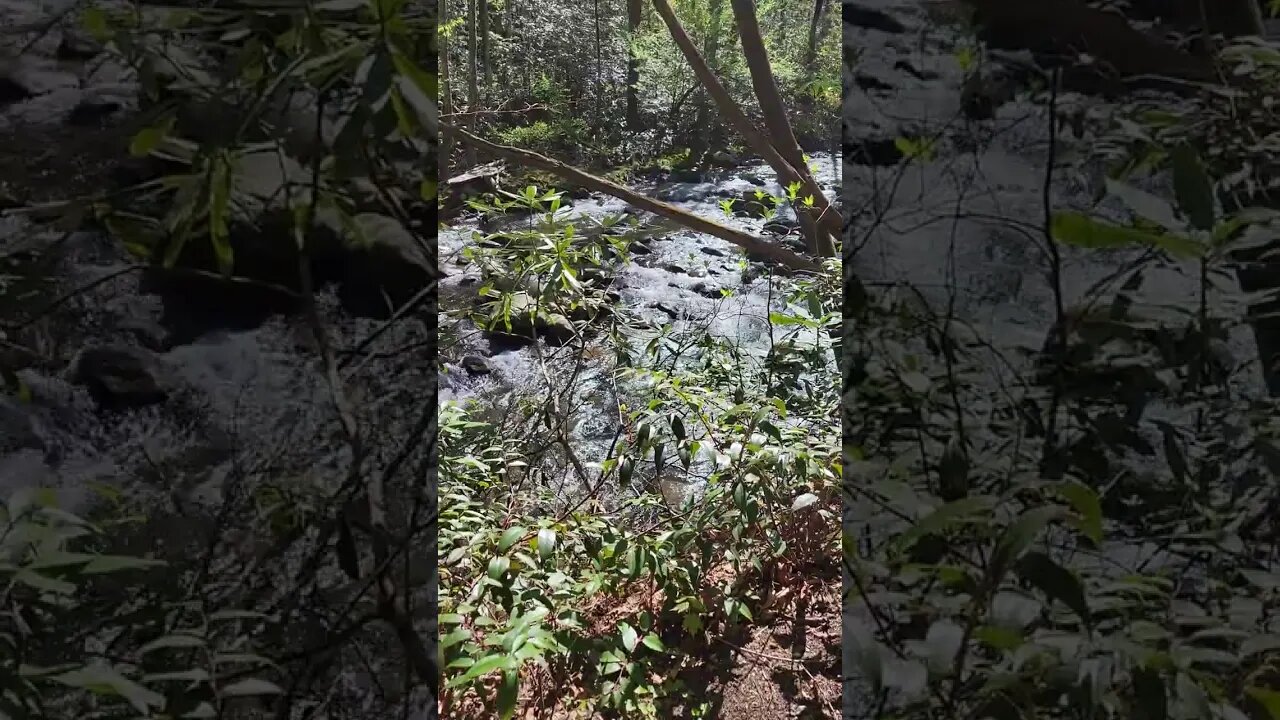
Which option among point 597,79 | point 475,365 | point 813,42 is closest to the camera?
point 475,365

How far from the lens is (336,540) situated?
608mm

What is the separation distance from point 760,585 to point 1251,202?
1.21 metres

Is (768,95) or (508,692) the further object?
(768,95)

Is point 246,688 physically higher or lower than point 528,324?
higher

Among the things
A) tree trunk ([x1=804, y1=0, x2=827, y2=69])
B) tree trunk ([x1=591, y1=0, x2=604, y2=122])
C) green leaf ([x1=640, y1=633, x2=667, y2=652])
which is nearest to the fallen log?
green leaf ([x1=640, y1=633, x2=667, y2=652])

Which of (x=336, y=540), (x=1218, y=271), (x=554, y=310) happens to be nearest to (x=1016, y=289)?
(x=1218, y=271)

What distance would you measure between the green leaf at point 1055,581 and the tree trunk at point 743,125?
1.40 m

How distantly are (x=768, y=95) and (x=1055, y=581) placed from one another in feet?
5.39

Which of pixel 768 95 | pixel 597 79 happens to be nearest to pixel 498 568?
pixel 768 95

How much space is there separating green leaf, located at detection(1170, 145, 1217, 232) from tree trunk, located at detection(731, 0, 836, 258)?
140 cm

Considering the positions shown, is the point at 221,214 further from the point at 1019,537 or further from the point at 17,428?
the point at 1019,537

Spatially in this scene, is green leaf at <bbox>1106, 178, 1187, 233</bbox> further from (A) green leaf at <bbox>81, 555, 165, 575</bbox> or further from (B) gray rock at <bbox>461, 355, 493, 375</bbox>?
(B) gray rock at <bbox>461, 355, 493, 375</bbox>

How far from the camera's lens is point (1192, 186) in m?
0.58

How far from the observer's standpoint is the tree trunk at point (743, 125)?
1897 millimetres
